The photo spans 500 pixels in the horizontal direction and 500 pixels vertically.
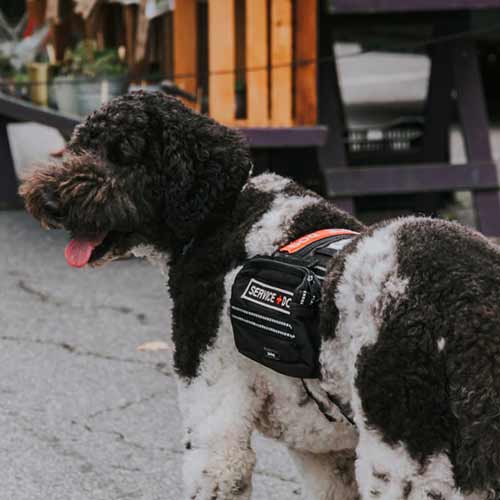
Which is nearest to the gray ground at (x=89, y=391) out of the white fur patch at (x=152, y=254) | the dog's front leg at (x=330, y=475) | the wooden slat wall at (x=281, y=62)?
the dog's front leg at (x=330, y=475)

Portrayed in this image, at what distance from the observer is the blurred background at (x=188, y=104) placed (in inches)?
180

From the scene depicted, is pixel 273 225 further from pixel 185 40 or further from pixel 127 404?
pixel 185 40

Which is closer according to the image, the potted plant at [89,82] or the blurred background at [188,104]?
the blurred background at [188,104]

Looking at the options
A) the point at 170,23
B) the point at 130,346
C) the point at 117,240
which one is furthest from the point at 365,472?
the point at 170,23

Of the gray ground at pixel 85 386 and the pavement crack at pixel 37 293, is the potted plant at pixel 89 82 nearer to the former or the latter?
the gray ground at pixel 85 386

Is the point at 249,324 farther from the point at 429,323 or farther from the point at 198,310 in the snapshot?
the point at 429,323

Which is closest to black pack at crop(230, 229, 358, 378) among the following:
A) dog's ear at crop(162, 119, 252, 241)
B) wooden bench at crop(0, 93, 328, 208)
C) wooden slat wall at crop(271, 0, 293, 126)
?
dog's ear at crop(162, 119, 252, 241)

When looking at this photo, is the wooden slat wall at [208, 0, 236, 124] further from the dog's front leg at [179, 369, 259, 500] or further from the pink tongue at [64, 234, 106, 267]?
the dog's front leg at [179, 369, 259, 500]

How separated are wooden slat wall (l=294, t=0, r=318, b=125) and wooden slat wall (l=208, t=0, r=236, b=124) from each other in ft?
1.35

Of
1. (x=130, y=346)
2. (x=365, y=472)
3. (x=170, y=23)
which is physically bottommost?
(x=130, y=346)

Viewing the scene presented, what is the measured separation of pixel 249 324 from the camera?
9.56ft

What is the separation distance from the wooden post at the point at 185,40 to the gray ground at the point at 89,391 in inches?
48.9

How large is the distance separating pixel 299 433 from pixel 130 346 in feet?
9.68

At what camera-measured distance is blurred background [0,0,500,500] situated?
4.58 m
